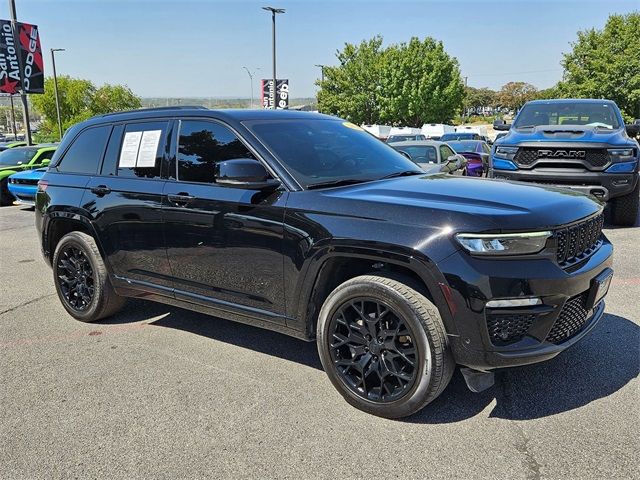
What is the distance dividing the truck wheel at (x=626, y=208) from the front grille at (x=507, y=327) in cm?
647

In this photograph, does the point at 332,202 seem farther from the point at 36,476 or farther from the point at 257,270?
the point at 36,476

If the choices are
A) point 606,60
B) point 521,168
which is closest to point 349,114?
point 606,60

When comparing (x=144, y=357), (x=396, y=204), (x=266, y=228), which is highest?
(x=396, y=204)

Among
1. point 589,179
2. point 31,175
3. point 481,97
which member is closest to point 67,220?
point 589,179

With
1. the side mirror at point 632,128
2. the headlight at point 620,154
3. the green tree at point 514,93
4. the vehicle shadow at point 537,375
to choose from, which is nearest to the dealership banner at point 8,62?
the vehicle shadow at point 537,375

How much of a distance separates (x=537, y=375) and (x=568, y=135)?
17.7ft

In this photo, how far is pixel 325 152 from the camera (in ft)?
12.8

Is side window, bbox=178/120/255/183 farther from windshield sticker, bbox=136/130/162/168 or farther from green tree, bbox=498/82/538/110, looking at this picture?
green tree, bbox=498/82/538/110

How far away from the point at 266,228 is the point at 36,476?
71.6 inches

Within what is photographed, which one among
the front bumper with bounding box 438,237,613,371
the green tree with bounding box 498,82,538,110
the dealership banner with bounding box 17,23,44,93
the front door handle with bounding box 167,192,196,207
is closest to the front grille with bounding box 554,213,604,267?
the front bumper with bounding box 438,237,613,371

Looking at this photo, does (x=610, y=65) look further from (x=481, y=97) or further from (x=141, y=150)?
(x=481, y=97)

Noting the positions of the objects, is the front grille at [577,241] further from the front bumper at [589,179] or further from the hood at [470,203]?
the front bumper at [589,179]

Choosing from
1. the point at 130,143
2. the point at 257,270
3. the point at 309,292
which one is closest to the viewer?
the point at 309,292

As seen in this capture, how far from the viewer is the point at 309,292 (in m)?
3.31
